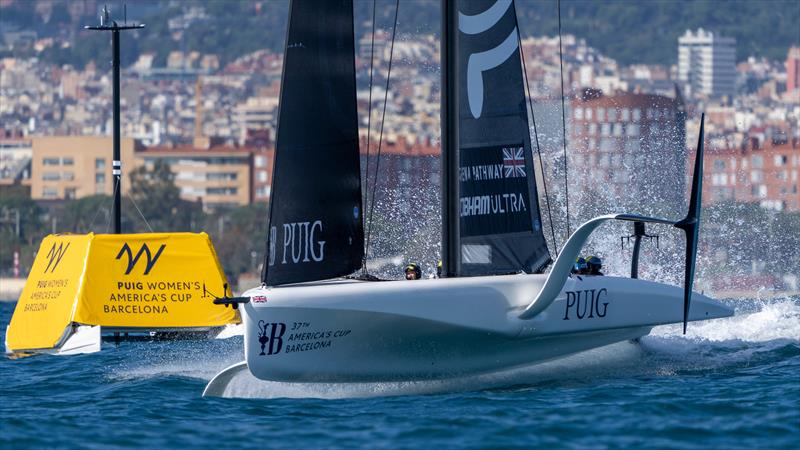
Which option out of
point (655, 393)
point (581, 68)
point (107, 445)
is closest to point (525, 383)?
point (655, 393)

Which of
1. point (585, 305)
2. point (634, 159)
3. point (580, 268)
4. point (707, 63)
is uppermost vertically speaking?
point (707, 63)

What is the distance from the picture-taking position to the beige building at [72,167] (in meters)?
103

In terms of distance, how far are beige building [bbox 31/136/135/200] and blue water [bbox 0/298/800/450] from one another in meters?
89.2

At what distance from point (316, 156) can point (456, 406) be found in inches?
87.0

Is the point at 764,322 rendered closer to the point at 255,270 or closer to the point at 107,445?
the point at 107,445

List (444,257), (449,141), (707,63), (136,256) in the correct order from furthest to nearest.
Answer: (707,63) < (136,256) < (449,141) < (444,257)

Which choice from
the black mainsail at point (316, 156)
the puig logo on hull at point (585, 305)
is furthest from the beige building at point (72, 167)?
the black mainsail at point (316, 156)

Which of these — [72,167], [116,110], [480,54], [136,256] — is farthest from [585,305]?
[72,167]

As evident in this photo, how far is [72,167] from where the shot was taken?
104312 millimetres

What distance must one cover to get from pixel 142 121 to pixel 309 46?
138m

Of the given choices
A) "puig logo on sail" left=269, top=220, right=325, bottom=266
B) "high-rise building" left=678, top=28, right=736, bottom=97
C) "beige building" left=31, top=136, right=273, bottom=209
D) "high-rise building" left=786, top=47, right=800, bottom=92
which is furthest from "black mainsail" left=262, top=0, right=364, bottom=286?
"high-rise building" left=678, top=28, right=736, bottom=97

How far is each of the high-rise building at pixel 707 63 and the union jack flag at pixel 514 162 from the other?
138m

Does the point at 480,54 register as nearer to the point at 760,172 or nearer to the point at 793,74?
the point at 760,172

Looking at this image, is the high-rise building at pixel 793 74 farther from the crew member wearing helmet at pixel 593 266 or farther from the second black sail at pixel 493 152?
the second black sail at pixel 493 152
